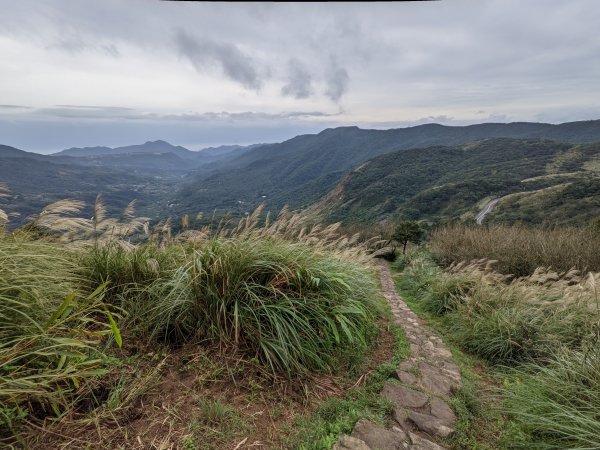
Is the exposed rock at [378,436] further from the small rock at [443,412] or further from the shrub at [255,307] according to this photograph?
the shrub at [255,307]

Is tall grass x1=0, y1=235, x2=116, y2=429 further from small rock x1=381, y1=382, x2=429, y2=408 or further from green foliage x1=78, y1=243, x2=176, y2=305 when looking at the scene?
small rock x1=381, y1=382, x2=429, y2=408

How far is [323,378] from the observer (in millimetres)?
2502

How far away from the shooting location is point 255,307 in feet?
8.23

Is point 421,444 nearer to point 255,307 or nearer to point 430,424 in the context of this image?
point 430,424

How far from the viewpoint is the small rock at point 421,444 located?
6.25 ft

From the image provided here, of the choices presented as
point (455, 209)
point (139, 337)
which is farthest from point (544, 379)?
point (455, 209)

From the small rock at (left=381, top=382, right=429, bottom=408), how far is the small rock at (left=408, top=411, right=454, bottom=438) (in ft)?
0.34

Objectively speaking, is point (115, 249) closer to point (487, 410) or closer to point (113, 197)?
point (487, 410)

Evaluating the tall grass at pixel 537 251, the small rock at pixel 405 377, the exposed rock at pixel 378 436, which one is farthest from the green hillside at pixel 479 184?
the exposed rock at pixel 378 436

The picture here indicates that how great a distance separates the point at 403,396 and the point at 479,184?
294ft

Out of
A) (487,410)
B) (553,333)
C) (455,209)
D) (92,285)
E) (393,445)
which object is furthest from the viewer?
(455,209)

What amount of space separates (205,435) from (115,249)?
2179 mm

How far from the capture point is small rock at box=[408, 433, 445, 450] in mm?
1904

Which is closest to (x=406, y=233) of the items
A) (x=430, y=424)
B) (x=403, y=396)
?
(x=403, y=396)
